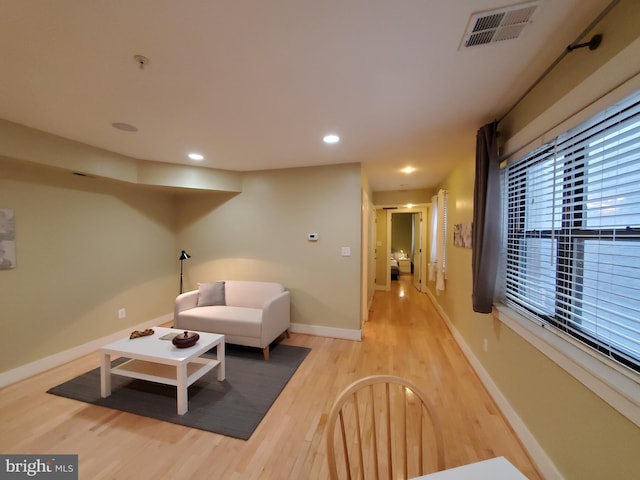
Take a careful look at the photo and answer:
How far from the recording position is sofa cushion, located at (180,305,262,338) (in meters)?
2.87

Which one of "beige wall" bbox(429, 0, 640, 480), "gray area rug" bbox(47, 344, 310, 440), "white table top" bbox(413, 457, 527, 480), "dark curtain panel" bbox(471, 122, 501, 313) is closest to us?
"white table top" bbox(413, 457, 527, 480)

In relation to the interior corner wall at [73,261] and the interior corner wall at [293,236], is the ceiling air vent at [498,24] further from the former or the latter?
the interior corner wall at [73,261]

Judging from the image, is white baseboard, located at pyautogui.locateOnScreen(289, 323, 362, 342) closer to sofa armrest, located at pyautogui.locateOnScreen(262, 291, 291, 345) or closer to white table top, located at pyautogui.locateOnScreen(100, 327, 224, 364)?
sofa armrest, located at pyautogui.locateOnScreen(262, 291, 291, 345)

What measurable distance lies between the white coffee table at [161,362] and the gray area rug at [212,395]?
11 centimetres

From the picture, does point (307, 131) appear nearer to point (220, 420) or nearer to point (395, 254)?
point (220, 420)

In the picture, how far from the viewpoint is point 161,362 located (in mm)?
1994

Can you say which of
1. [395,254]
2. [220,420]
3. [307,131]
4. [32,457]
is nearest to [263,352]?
[220,420]

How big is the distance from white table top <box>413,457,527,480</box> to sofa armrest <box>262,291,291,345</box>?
2347mm

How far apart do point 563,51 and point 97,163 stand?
161 inches

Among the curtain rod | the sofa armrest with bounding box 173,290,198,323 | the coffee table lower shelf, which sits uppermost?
the curtain rod

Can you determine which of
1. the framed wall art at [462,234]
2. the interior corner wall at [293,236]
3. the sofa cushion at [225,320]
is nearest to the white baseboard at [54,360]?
the sofa cushion at [225,320]

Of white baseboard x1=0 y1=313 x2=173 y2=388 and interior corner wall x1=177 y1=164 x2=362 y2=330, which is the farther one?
interior corner wall x1=177 y1=164 x2=362 y2=330

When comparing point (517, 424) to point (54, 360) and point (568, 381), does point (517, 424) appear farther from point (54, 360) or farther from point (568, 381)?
point (54, 360)

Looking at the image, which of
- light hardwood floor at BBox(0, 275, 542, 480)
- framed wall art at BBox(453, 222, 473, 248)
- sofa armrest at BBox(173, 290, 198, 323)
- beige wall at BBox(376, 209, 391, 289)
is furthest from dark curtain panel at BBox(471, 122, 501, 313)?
beige wall at BBox(376, 209, 391, 289)
